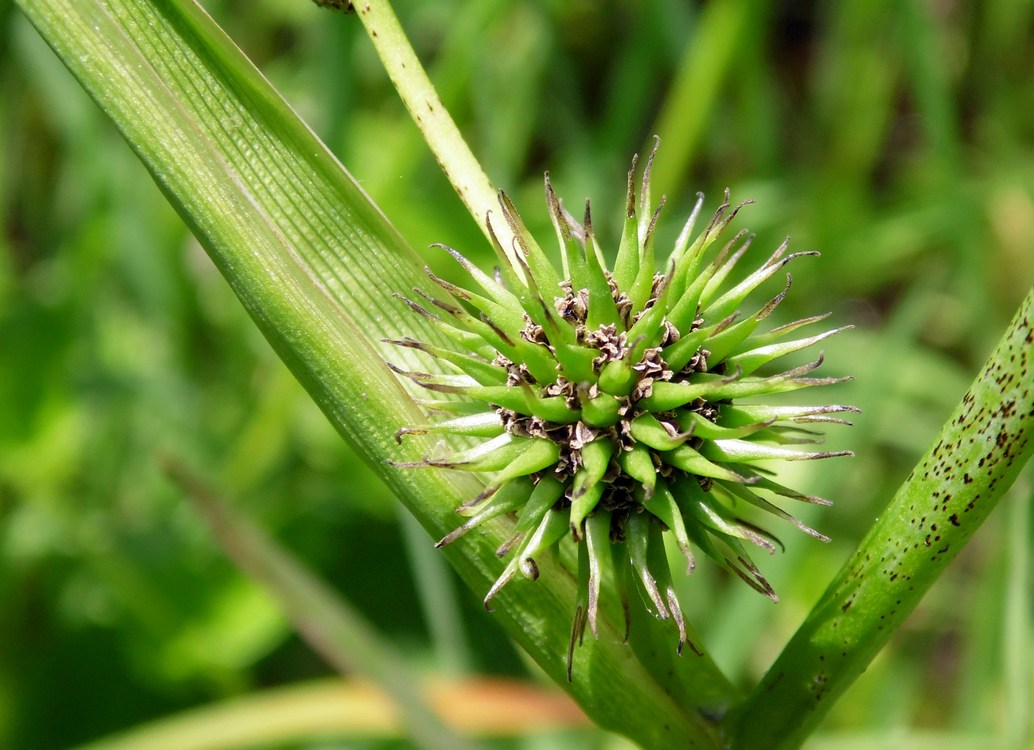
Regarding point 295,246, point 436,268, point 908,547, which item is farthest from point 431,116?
point 436,268

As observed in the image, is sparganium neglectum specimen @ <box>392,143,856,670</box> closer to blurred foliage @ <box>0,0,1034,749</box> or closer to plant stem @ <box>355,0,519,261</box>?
plant stem @ <box>355,0,519,261</box>

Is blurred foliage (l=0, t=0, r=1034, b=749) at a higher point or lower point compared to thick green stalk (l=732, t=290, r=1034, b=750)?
higher

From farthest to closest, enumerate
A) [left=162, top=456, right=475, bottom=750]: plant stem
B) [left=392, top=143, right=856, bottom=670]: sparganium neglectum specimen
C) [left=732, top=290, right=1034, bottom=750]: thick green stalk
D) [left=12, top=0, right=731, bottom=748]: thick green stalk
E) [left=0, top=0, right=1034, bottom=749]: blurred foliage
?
[left=0, top=0, right=1034, bottom=749]: blurred foliage
[left=162, top=456, right=475, bottom=750]: plant stem
[left=12, top=0, right=731, bottom=748]: thick green stalk
[left=392, top=143, right=856, bottom=670]: sparganium neglectum specimen
[left=732, top=290, right=1034, bottom=750]: thick green stalk

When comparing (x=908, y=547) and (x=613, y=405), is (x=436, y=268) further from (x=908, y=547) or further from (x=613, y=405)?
(x=908, y=547)

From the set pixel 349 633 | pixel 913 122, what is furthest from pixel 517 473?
pixel 913 122

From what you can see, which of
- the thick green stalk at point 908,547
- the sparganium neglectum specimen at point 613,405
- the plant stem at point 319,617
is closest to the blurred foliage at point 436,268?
the plant stem at point 319,617

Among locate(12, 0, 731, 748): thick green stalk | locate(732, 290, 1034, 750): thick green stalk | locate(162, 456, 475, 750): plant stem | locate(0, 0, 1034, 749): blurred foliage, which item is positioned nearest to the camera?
locate(732, 290, 1034, 750): thick green stalk

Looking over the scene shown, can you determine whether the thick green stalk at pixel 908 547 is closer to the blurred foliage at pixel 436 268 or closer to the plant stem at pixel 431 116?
the plant stem at pixel 431 116

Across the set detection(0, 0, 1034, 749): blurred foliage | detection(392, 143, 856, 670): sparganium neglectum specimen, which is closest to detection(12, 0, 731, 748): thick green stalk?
detection(392, 143, 856, 670): sparganium neglectum specimen

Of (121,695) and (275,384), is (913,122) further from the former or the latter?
(121,695)
